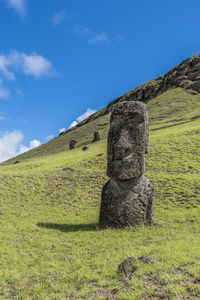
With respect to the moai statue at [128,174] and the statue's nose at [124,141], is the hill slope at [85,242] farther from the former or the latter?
the statue's nose at [124,141]

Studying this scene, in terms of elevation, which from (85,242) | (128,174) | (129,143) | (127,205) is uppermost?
(129,143)

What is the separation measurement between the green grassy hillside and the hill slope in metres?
0.02

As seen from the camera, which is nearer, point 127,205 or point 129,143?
point 127,205

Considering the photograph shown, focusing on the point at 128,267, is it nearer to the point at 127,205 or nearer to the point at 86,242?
the point at 86,242

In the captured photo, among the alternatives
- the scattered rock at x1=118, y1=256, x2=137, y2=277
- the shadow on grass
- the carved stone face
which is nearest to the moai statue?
the carved stone face

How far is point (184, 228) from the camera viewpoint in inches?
432

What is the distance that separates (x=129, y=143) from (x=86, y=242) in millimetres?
4518

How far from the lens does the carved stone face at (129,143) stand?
1087 cm

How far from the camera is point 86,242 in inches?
371

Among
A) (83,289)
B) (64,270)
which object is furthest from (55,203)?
(83,289)

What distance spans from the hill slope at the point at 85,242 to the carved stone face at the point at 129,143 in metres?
2.53

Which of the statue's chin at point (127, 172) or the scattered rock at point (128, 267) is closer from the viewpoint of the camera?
the scattered rock at point (128, 267)

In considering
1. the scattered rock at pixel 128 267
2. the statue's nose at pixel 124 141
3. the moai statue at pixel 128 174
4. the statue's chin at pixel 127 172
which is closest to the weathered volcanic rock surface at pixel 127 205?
the moai statue at pixel 128 174

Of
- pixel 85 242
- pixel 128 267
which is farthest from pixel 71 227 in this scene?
pixel 128 267
